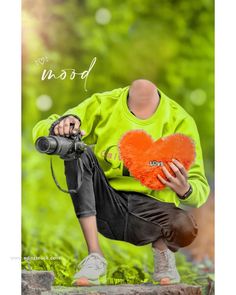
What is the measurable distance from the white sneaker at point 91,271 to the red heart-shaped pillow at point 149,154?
288 millimetres

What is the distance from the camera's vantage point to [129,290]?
2271mm

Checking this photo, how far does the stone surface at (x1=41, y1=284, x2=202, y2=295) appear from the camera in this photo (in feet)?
7.39

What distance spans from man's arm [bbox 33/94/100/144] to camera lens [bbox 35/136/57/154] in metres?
0.04

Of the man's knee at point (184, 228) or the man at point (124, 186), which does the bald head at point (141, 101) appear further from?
the man's knee at point (184, 228)

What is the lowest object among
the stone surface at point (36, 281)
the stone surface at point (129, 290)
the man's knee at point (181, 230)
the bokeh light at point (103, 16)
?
the stone surface at point (129, 290)

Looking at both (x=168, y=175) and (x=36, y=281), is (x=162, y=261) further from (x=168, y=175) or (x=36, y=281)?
(x=36, y=281)

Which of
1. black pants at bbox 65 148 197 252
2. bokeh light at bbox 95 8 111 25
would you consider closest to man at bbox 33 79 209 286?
black pants at bbox 65 148 197 252

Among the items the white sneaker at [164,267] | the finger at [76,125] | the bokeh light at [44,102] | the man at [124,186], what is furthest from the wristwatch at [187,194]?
the bokeh light at [44,102]

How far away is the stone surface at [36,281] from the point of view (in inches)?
88.8

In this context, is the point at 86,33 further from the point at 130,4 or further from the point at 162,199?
the point at 162,199

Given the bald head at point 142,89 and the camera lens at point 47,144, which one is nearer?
the camera lens at point 47,144

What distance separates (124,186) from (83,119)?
0.25 metres

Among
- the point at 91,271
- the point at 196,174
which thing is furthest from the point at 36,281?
the point at 196,174

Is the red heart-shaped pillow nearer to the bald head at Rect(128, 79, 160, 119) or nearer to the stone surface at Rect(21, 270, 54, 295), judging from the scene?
the bald head at Rect(128, 79, 160, 119)
